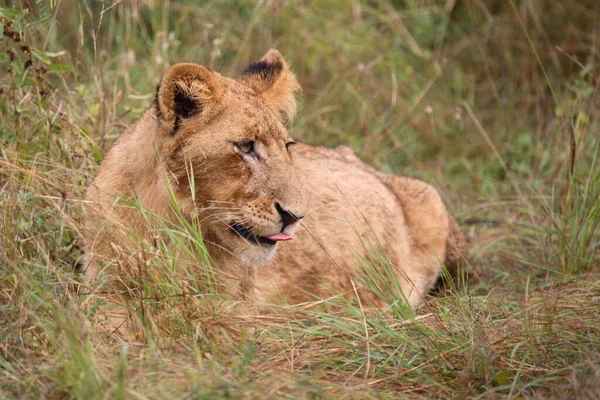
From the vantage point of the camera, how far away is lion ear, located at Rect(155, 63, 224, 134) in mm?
4223

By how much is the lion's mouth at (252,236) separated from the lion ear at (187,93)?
0.60 metres

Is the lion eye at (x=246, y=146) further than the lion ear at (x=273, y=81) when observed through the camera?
No

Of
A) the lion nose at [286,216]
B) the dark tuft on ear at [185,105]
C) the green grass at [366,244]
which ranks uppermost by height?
the dark tuft on ear at [185,105]

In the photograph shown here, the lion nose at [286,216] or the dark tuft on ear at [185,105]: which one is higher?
the dark tuft on ear at [185,105]

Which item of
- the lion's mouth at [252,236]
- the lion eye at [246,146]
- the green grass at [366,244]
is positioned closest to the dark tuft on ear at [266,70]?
the lion eye at [246,146]

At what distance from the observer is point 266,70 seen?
199 inches

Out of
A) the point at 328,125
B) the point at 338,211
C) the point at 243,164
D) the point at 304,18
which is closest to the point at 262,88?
the point at 243,164

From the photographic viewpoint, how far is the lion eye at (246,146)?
4391 mm

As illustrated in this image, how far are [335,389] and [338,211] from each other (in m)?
2.37

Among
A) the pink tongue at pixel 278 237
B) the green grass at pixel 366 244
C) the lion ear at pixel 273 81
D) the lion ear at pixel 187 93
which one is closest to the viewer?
the green grass at pixel 366 244

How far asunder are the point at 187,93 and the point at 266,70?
34.8 inches

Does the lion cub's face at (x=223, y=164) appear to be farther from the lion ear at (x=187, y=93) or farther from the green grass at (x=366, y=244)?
the green grass at (x=366, y=244)

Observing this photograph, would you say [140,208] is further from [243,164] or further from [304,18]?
[304,18]

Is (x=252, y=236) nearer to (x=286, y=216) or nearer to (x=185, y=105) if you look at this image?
(x=286, y=216)
